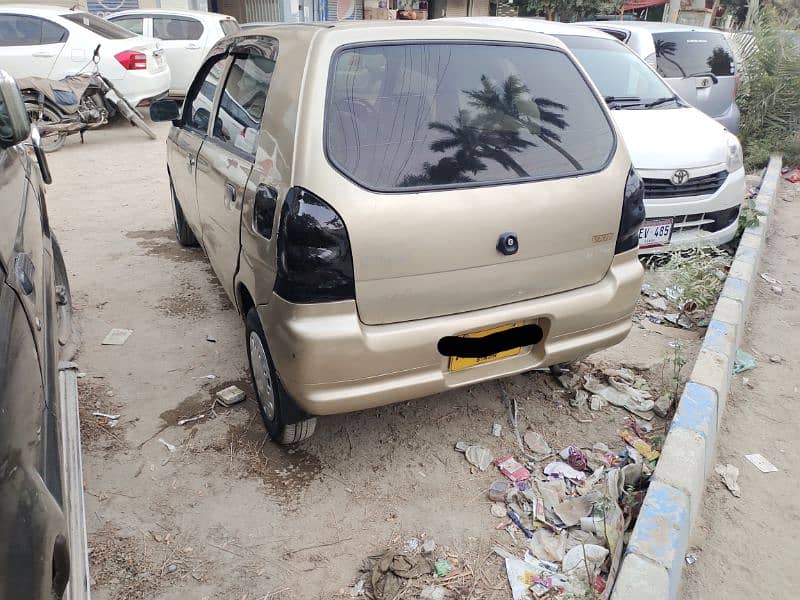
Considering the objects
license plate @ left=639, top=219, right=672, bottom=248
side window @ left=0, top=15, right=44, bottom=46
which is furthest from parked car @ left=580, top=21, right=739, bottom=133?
side window @ left=0, top=15, right=44, bottom=46

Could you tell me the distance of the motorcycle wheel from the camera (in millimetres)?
8336

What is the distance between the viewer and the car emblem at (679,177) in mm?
4613

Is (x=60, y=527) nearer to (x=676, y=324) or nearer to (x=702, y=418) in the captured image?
(x=702, y=418)

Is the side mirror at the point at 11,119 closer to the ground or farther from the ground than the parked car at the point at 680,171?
farther from the ground

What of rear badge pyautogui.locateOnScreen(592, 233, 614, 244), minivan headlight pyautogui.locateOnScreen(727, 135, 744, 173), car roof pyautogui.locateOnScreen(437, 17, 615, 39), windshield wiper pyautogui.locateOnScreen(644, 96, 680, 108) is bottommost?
minivan headlight pyautogui.locateOnScreen(727, 135, 744, 173)

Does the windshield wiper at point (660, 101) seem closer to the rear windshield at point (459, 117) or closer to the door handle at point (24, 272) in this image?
the rear windshield at point (459, 117)

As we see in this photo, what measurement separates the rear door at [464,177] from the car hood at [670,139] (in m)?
2.20

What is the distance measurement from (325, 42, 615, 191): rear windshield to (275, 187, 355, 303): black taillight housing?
0.61 feet

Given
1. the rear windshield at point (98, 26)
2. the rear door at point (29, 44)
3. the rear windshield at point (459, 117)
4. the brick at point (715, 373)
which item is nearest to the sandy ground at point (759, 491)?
the brick at point (715, 373)

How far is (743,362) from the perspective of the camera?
12.2 feet

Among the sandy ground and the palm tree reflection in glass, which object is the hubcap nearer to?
the palm tree reflection in glass

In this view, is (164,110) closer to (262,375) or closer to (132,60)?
(262,375)

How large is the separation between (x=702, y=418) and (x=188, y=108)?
11.8 ft

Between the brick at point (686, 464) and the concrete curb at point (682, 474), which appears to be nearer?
the concrete curb at point (682, 474)
